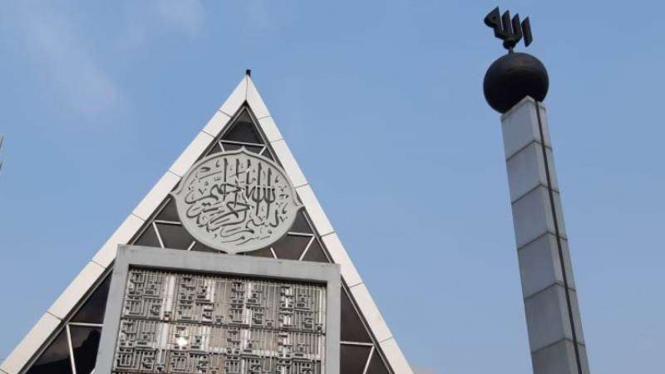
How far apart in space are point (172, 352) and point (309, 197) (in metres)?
5.06

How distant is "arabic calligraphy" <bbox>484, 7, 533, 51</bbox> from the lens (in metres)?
18.8

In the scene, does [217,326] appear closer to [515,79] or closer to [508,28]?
[515,79]

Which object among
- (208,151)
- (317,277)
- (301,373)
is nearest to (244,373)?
(301,373)

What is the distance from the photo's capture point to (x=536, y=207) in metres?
16.7

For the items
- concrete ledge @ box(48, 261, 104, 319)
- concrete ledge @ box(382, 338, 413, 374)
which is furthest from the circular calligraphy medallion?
concrete ledge @ box(382, 338, 413, 374)

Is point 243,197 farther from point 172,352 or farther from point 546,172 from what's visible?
point 546,172

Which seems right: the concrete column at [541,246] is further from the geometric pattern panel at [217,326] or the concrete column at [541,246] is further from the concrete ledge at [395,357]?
the geometric pattern panel at [217,326]

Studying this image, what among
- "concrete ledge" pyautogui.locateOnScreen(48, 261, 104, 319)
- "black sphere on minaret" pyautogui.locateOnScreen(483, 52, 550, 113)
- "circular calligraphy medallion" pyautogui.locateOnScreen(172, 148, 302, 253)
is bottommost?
"concrete ledge" pyautogui.locateOnScreen(48, 261, 104, 319)

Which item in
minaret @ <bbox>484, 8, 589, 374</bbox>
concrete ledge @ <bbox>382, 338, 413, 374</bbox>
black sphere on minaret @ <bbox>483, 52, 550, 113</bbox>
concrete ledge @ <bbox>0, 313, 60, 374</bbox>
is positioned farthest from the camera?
concrete ledge @ <bbox>382, 338, 413, 374</bbox>

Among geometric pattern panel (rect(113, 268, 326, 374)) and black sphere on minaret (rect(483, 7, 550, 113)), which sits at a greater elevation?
black sphere on minaret (rect(483, 7, 550, 113))

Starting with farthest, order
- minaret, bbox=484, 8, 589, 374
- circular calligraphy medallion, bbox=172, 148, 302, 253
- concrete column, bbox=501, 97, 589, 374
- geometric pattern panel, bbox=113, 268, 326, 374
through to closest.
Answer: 1. circular calligraphy medallion, bbox=172, 148, 302, 253
2. geometric pattern panel, bbox=113, 268, 326, 374
3. minaret, bbox=484, 8, 589, 374
4. concrete column, bbox=501, 97, 589, 374

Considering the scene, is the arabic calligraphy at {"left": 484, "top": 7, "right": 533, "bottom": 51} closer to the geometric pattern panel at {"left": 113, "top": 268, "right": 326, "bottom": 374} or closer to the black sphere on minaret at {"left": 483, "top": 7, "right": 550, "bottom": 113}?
the black sphere on minaret at {"left": 483, "top": 7, "right": 550, "bottom": 113}

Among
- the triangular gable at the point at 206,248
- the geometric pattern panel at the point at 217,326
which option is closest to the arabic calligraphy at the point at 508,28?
the triangular gable at the point at 206,248

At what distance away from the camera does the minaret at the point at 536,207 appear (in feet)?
50.2
